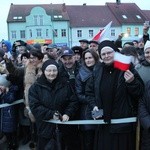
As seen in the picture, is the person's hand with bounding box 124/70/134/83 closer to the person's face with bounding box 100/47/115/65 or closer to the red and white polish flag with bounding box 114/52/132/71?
the red and white polish flag with bounding box 114/52/132/71

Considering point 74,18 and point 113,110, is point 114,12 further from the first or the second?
point 113,110

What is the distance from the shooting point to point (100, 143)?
4402 mm

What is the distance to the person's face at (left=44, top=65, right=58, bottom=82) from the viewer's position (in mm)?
4641

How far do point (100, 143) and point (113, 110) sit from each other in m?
0.56

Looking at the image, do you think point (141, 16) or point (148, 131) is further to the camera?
point (141, 16)

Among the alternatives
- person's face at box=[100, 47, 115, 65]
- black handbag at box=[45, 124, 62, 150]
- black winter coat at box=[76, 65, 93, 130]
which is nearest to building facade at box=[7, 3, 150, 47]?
black winter coat at box=[76, 65, 93, 130]

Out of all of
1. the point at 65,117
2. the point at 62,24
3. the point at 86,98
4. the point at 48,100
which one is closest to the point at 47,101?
the point at 48,100

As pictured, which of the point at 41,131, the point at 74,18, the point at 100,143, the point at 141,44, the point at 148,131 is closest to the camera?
the point at 148,131

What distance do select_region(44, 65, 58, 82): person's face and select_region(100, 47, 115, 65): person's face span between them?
0.85 metres

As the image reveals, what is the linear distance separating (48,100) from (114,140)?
3.89ft

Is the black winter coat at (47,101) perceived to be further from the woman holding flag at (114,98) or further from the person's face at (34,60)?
the person's face at (34,60)

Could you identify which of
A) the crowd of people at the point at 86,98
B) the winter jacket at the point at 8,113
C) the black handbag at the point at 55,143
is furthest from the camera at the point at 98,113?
the winter jacket at the point at 8,113

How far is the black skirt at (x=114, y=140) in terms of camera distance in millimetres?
4270

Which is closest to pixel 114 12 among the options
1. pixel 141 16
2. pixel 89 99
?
pixel 141 16
